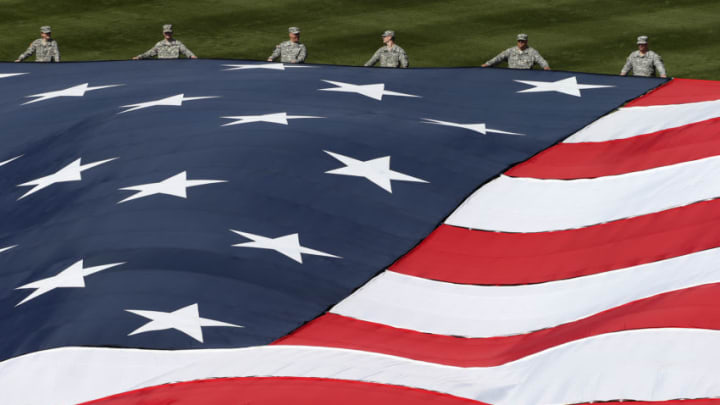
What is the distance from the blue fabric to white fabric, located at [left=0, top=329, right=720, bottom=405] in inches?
5.5

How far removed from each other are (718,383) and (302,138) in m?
3.99

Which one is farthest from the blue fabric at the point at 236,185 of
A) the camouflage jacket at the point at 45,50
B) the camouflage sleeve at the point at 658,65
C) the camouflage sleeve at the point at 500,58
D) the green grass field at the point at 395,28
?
the green grass field at the point at 395,28

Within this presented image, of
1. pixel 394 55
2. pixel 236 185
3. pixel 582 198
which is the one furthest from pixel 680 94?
pixel 236 185

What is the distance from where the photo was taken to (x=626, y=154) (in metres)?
8.10

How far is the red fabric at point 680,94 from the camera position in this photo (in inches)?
357

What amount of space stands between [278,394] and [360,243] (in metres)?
1.90

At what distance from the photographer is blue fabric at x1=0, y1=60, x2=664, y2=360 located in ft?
20.0

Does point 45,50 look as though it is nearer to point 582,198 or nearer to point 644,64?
point 644,64

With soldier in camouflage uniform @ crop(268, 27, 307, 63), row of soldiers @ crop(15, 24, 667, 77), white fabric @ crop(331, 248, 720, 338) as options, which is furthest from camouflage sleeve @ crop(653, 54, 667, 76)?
white fabric @ crop(331, 248, 720, 338)

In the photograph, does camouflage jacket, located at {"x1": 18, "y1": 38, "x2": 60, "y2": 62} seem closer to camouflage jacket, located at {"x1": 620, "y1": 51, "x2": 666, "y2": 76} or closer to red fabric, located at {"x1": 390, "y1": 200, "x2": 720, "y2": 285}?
camouflage jacket, located at {"x1": 620, "y1": 51, "x2": 666, "y2": 76}

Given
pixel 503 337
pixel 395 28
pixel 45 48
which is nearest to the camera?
pixel 503 337

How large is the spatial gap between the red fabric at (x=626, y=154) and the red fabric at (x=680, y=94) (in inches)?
35.8

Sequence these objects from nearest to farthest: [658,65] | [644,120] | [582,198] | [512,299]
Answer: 1. [512,299]
2. [582,198]
3. [644,120]
4. [658,65]

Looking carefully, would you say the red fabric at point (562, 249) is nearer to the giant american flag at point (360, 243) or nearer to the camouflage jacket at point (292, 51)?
the giant american flag at point (360, 243)
